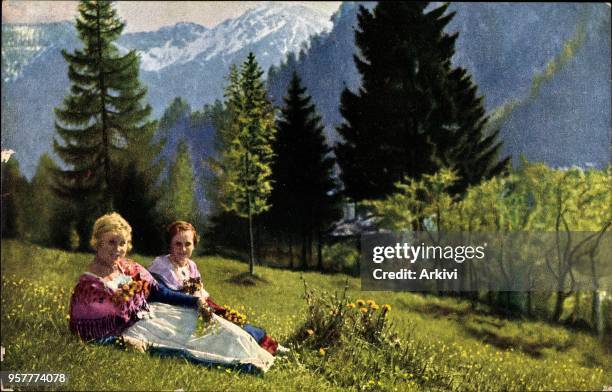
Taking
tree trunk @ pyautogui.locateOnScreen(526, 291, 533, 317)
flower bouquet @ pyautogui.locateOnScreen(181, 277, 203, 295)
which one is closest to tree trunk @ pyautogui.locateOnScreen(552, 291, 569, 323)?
tree trunk @ pyautogui.locateOnScreen(526, 291, 533, 317)

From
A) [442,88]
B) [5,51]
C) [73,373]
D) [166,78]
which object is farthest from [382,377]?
[5,51]

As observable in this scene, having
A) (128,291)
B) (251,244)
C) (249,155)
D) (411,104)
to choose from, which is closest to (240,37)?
(249,155)

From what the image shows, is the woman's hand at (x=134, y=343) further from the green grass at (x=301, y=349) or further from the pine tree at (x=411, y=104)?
the pine tree at (x=411, y=104)

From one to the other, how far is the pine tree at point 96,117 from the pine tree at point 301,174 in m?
1.49

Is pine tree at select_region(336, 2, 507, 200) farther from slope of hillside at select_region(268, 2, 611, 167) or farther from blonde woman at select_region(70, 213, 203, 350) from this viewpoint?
blonde woman at select_region(70, 213, 203, 350)

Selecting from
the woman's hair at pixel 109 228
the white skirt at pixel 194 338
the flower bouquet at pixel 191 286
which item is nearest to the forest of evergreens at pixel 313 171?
the flower bouquet at pixel 191 286

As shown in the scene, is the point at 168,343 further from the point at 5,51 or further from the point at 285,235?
the point at 5,51

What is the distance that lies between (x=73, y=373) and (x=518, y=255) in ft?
16.4

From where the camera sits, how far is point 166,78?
7477 mm

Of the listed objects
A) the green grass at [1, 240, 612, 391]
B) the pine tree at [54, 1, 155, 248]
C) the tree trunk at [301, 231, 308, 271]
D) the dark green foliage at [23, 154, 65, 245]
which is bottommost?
the green grass at [1, 240, 612, 391]

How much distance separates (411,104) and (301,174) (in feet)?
5.24

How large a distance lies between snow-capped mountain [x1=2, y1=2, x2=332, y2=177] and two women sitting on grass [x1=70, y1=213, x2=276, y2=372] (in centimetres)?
184

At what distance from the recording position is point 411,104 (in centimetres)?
795

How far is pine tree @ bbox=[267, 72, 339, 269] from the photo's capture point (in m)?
7.45
